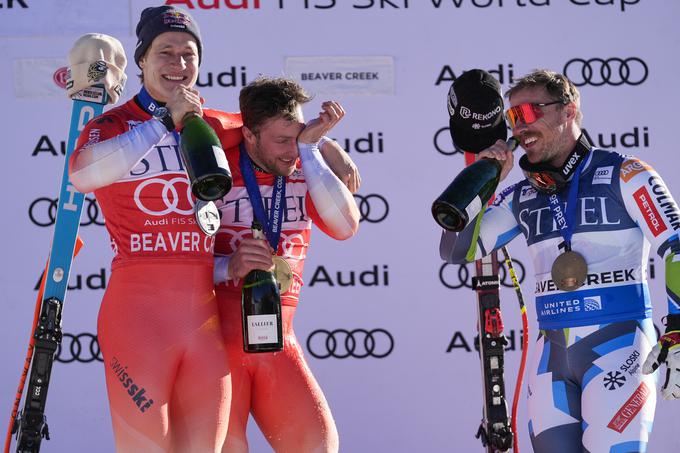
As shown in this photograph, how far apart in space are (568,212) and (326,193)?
30.1 inches

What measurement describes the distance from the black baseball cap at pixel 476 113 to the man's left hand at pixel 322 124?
39 cm

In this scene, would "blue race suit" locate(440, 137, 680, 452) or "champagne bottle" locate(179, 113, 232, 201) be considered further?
"blue race suit" locate(440, 137, 680, 452)

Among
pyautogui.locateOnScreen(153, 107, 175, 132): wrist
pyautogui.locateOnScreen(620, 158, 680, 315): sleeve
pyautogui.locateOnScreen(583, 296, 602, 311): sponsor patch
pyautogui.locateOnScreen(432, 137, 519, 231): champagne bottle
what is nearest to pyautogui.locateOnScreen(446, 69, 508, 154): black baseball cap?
pyautogui.locateOnScreen(432, 137, 519, 231): champagne bottle

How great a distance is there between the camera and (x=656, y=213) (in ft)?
10.4

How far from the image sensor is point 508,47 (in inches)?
190

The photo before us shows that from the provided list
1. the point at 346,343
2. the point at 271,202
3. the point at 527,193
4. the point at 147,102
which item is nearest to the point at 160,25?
the point at 147,102

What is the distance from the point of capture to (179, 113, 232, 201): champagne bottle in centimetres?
276

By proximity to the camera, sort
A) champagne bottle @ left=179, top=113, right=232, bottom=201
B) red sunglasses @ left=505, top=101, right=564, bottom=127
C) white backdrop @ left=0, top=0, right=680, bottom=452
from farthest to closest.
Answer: white backdrop @ left=0, top=0, right=680, bottom=452, red sunglasses @ left=505, top=101, right=564, bottom=127, champagne bottle @ left=179, top=113, right=232, bottom=201

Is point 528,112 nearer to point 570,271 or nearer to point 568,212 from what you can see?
point 568,212

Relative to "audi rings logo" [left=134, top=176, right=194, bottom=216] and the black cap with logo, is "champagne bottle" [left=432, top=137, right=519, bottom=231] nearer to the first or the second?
"audi rings logo" [left=134, top=176, right=194, bottom=216]

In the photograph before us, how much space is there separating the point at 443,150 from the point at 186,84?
5.95ft

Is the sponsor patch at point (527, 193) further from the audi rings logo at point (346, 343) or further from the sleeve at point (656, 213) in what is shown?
the audi rings logo at point (346, 343)

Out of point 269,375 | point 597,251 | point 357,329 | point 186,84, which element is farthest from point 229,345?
point 357,329

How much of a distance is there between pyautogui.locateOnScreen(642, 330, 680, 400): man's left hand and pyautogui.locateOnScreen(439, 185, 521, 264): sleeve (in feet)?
2.26
